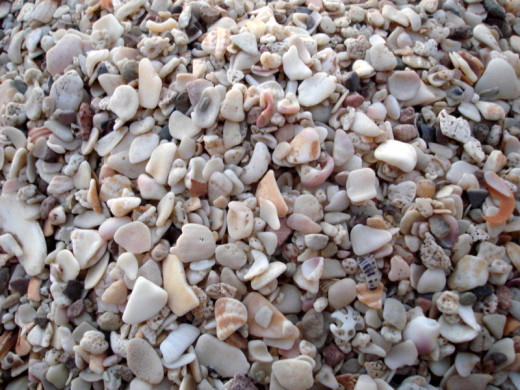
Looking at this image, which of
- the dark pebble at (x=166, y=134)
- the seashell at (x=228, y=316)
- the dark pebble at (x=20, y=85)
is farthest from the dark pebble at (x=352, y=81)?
the dark pebble at (x=20, y=85)

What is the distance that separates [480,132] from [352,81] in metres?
0.26

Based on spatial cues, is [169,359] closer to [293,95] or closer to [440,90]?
[293,95]

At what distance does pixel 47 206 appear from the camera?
822 millimetres

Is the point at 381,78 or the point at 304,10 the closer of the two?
the point at 381,78

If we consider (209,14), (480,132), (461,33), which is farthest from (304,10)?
(480,132)

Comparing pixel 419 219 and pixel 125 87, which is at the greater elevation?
pixel 125 87

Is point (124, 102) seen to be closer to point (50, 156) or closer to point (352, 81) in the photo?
point (50, 156)

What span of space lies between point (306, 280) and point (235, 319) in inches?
4.9

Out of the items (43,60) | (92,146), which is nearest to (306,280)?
(92,146)

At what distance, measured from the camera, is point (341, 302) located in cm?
72

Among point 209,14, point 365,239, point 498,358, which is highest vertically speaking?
point 209,14

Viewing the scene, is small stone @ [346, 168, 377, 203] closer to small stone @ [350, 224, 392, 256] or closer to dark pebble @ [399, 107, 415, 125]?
small stone @ [350, 224, 392, 256]

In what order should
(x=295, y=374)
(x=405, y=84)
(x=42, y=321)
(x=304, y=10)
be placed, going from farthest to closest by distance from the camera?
(x=304, y=10) → (x=405, y=84) → (x=42, y=321) → (x=295, y=374)

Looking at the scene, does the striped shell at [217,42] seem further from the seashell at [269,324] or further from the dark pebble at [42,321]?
the dark pebble at [42,321]
